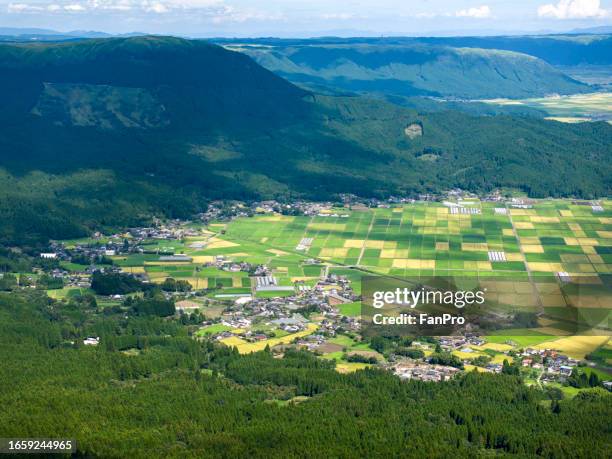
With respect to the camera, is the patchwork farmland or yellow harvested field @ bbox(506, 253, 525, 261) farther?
yellow harvested field @ bbox(506, 253, 525, 261)

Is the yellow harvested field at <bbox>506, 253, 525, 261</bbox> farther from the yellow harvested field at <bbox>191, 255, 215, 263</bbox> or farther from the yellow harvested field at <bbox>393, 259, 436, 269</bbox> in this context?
the yellow harvested field at <bbox>191, 255, 215, 263</bbox>

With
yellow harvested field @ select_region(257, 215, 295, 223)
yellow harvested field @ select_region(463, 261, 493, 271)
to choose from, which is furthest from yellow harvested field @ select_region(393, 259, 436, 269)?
yellow harvested field @ select_region(257, 215, 295, 223)

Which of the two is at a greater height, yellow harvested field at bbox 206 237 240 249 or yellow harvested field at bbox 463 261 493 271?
yellow harvested field at bbox 463 261 493 271

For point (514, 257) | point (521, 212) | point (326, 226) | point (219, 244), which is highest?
point (514, 257)

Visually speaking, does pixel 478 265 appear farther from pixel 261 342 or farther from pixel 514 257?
pixel 261 342

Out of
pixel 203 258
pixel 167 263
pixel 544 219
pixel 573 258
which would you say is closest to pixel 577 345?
pixel 573 258

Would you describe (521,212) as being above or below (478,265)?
below

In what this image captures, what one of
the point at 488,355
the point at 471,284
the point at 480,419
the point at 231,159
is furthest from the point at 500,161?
the point at 480,419
